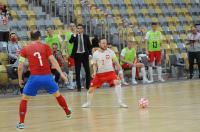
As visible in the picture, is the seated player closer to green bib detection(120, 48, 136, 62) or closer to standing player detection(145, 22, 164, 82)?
green bib detection(120, 48, 136, 62)

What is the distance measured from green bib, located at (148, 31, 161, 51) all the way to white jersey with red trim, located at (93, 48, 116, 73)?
997 centimetres

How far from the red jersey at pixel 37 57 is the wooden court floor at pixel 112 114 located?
1.08m

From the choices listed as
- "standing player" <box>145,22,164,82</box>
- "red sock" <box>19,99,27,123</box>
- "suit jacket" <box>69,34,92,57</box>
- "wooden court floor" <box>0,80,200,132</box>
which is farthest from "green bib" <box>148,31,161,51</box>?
"red sock" <box>19,99,27,123</box>

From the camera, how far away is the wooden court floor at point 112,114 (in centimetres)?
1170

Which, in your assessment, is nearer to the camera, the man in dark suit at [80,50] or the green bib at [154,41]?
the man in dark suit at [80,50]

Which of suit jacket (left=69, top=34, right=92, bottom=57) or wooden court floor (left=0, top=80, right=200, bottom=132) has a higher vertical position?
suit jacket (left=69, top=34, right=92, bottom=57)

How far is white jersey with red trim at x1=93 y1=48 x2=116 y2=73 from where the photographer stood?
16062mm

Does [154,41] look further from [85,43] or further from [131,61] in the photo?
[85,43]

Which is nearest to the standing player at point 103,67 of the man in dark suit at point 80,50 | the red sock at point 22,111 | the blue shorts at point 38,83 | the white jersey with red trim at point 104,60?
the white jersey with red trim at point 104,60

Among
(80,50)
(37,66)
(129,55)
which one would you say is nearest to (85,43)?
(80,50)

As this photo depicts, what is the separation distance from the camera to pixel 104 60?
52.7ft

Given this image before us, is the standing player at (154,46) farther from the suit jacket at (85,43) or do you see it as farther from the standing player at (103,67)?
the standing player at (103,67)

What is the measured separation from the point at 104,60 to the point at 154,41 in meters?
10.1

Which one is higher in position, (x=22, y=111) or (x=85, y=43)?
(x=85, y=43)
